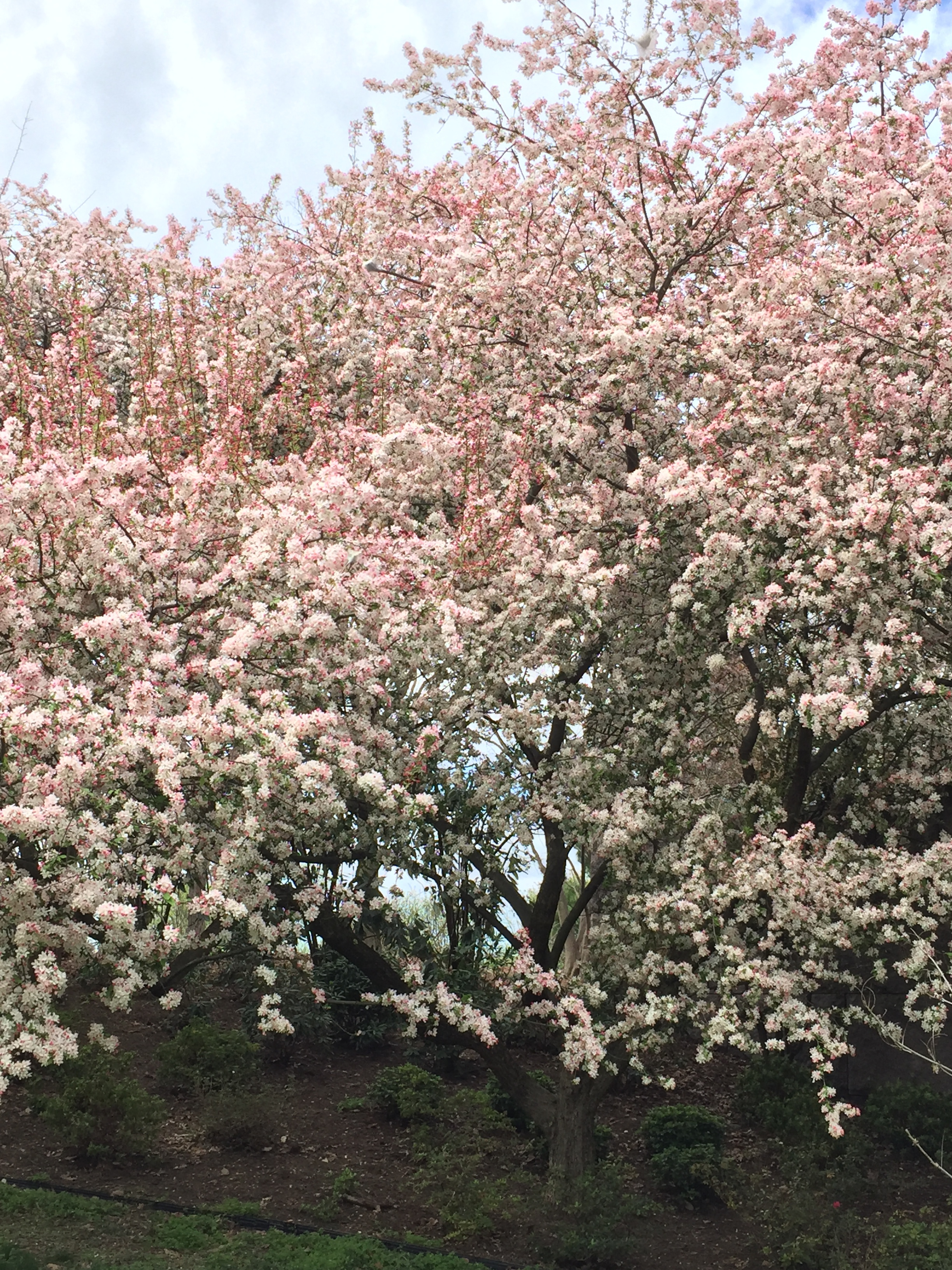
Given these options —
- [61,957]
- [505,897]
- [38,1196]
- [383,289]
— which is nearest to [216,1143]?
[38,1196]

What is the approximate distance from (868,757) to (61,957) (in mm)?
7633

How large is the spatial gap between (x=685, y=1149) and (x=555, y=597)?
18.6 ft

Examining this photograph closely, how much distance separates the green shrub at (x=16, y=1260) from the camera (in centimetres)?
812

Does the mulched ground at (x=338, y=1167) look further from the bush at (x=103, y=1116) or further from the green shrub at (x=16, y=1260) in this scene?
the green shrub at (x=16, y=1260)

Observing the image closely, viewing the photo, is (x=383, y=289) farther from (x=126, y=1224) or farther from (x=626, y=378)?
(x=126, y=1224)

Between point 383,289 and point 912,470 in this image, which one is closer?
point 912,470

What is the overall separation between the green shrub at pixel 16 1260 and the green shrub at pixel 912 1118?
8193mm

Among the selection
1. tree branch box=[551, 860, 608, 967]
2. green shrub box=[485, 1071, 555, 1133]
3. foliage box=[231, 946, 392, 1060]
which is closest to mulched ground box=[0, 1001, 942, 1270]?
foliage box=[231, 946, 392, 1060]

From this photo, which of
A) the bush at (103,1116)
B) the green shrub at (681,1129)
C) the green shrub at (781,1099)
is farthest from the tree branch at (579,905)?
the bush at (103,1116)

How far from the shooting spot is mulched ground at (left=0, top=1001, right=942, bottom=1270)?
10641 mm

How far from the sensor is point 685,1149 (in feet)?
39.1

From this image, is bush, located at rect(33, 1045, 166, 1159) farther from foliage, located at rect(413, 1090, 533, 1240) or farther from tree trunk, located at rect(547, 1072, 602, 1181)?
tree trunk, located at rect(547, 1072, 602, 1181)

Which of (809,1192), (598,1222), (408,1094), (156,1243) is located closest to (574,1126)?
(598,1222)

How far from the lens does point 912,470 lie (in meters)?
9.61
